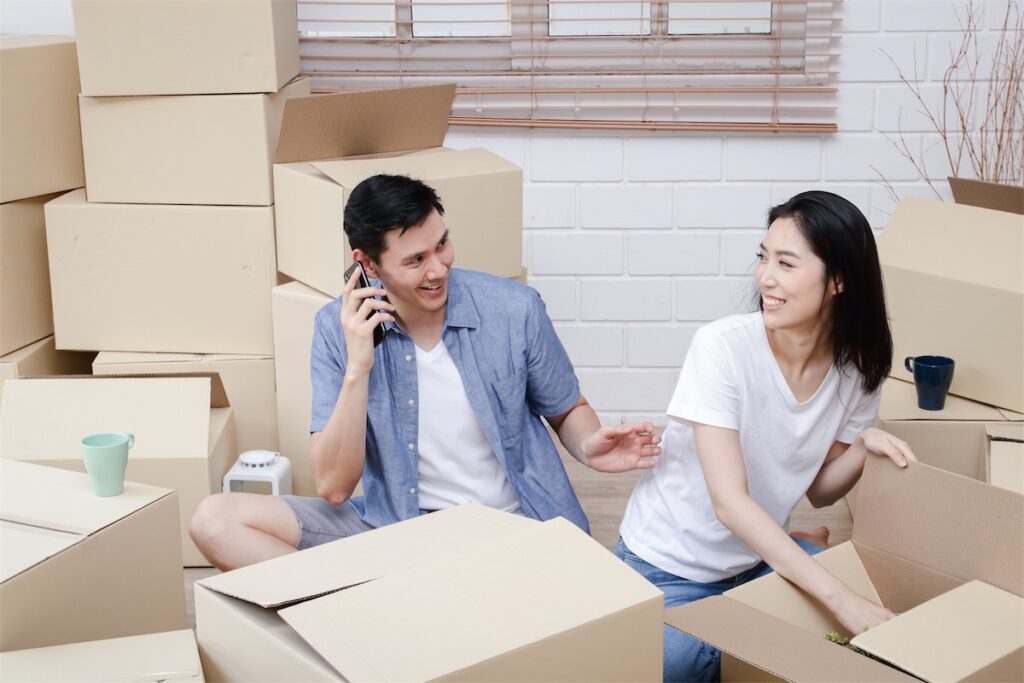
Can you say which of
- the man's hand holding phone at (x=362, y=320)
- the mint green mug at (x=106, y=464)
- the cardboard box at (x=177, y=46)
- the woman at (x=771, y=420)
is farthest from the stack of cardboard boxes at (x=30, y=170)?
the woman at (x=771, y=420)

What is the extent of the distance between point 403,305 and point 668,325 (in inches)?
60.5

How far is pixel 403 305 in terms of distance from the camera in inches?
79.4

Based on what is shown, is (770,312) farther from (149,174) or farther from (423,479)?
(149,174)

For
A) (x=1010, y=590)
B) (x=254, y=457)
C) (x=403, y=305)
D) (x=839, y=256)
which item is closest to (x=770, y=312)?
(x=839, y=256)

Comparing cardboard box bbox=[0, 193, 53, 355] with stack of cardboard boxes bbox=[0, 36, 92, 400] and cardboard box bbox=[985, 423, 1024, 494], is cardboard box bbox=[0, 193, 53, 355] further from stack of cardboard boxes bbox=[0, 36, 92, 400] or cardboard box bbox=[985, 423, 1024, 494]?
cardboard box bbox=[985, 423, 1024, 494]

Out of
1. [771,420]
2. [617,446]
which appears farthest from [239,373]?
[771,420]

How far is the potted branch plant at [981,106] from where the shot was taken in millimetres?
3100

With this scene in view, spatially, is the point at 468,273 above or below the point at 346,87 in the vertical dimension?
below

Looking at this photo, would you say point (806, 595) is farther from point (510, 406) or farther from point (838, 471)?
point (510, 406)

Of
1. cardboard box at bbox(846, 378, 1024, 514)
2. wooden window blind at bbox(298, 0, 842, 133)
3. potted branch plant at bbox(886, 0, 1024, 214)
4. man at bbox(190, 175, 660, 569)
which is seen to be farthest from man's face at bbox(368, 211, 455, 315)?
potted branch plant at bbox(886, 0, 1024, 214)

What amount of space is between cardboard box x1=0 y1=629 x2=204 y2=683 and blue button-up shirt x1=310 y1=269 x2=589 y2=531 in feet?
2.29

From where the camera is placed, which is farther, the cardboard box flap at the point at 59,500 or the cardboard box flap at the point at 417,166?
the cardboard box flap at the point at 417,166

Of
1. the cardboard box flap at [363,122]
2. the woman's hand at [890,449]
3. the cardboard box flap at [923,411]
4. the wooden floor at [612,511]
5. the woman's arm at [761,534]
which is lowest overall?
the wooden floor at [612,511]

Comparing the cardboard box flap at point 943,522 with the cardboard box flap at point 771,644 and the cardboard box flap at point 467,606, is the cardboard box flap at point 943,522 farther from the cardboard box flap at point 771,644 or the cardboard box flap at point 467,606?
the cardboard box flap at point 467,606
